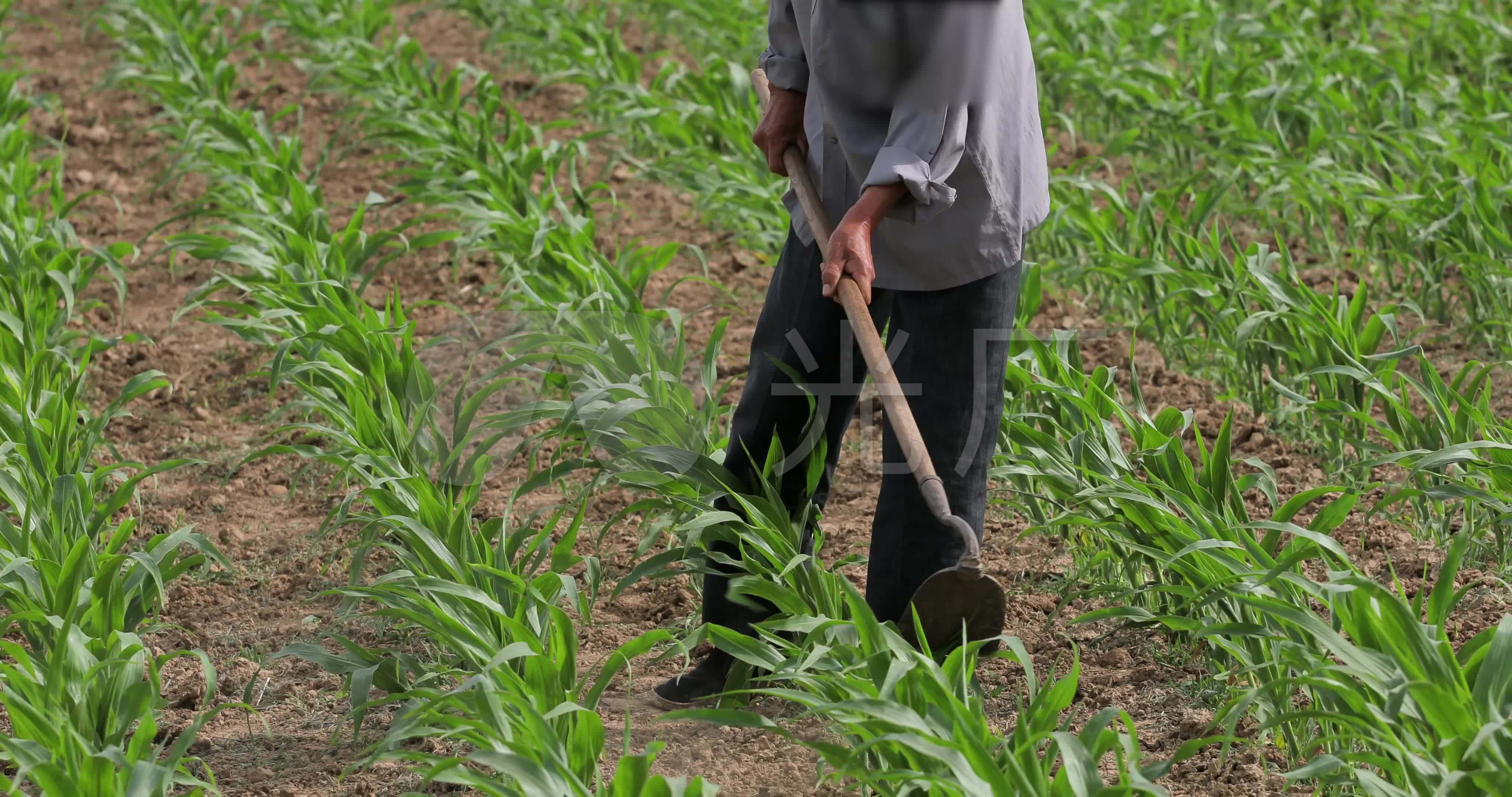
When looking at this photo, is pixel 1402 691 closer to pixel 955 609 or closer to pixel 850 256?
pixel 955 609

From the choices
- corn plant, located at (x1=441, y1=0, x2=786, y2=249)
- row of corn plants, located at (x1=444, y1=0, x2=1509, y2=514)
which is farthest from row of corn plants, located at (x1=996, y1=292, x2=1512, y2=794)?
corn plant, located at (x1=441, y1=0, x2=786, y2=249)

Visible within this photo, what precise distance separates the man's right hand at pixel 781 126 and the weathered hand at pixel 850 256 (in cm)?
39

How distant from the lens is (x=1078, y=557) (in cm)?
308


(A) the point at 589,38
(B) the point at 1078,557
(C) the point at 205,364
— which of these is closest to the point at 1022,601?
→ (B) the point at 1078,557

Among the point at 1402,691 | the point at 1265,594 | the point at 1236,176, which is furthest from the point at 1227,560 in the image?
the point at 1236,176

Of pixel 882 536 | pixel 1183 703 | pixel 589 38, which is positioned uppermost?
pixel 589 38

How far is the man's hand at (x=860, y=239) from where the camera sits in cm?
227

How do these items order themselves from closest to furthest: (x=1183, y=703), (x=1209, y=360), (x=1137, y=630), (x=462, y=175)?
(x=1183, y=703), (x=1137, y=630), (x=1209, y=360), (x=462, y=175)

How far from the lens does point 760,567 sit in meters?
2.56

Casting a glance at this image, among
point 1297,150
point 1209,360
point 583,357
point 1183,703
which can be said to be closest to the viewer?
point 1183,703

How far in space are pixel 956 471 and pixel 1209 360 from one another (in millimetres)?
1738

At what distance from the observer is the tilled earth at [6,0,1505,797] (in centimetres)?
258

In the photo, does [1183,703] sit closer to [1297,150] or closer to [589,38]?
[1297,150]

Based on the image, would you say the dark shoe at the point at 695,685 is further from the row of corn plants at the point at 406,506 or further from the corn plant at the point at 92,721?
the corn plant at the point at 92,721
